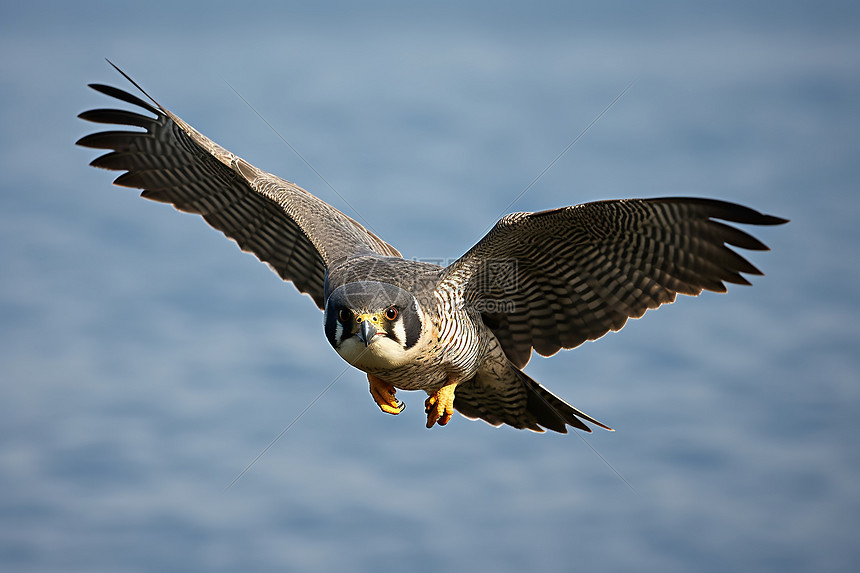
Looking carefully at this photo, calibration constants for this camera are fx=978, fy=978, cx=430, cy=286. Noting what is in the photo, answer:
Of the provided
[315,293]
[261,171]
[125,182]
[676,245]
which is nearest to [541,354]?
[676,245]

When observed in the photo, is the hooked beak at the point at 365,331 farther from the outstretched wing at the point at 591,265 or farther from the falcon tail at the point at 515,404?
the falcon tail at the point at 515,404

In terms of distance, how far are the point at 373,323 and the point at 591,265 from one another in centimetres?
240

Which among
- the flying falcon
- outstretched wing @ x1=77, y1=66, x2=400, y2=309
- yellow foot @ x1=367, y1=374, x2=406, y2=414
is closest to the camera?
the flying falcon

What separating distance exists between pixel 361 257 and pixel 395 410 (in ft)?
5.07

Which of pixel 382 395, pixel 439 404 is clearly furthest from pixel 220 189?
pixel 439 404

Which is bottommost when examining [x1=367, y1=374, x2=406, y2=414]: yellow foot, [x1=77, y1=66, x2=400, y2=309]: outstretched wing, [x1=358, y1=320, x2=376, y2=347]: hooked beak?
[x1=358, y1=320, x2=376, y2=347]: hooked beak

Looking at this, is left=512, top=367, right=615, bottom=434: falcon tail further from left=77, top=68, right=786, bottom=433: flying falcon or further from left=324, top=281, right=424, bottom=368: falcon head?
left=324, top=281, right=424, bottom=368: falcon head

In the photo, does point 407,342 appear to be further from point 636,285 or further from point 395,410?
point 636,285

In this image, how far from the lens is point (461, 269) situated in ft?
31.0

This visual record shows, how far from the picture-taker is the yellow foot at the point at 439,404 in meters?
9.77

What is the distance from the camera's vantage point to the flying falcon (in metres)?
8.53

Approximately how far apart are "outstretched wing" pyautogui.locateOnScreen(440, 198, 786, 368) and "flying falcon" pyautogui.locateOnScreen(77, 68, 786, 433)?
1cm

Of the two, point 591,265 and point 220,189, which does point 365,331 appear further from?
point 220,189

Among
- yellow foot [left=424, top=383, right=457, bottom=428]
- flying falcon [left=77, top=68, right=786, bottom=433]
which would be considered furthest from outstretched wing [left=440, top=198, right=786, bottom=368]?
yellow foot [left=424, top=383, right=457, bottom=428]
